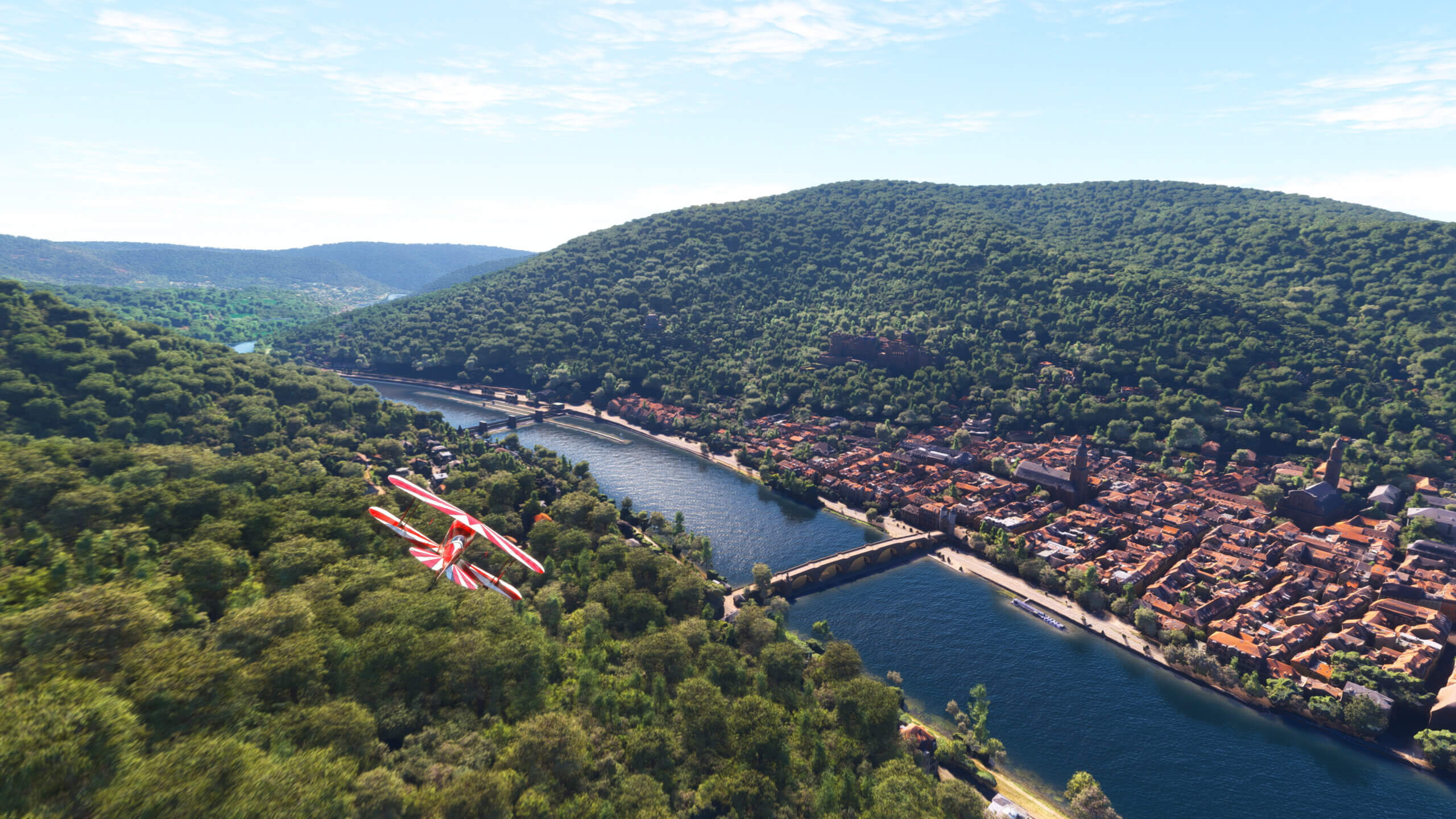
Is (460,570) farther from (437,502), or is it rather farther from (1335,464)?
(1335,464)

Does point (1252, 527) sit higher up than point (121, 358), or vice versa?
point (121, 358)

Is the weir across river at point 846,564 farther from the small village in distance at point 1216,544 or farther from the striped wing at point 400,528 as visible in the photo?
the striped wing at point 400,528

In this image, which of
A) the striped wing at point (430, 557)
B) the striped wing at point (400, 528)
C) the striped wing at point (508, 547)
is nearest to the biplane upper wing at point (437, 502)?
the striped wing at point (508, 547)

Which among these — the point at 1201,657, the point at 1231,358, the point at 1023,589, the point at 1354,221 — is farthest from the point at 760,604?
the point at 1354,221

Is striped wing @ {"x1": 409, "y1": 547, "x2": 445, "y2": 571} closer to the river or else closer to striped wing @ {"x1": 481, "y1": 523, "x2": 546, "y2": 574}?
striped wing @ {"x1": 481, "y1": 523, "x2": 546, "y2": 574}

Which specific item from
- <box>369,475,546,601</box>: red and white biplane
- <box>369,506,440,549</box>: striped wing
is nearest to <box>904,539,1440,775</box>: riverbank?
<box>369,475,546,601</box>: red and white biplane

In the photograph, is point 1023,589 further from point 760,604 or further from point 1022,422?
point 1022,422
